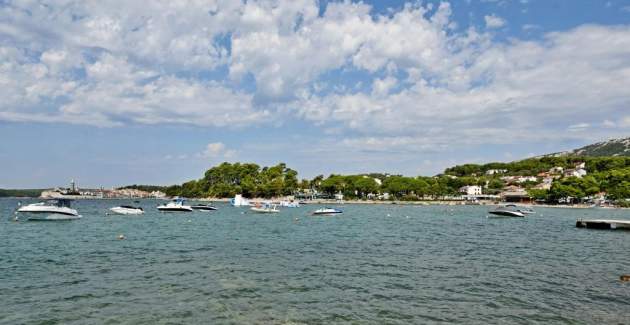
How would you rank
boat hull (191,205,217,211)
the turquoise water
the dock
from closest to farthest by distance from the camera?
the turquoise water
the dock
boat hull (191,205,217,211)

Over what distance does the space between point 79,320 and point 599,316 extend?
17987mm

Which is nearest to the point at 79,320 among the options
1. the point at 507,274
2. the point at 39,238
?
the point at 507,274

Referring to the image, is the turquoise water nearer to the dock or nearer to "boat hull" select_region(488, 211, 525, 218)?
the dock

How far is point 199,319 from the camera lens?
15664mm

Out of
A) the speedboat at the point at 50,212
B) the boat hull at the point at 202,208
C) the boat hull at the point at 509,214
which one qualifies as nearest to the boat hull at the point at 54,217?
the speedboat at the point at 50,212

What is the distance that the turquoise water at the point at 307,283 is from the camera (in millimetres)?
16391

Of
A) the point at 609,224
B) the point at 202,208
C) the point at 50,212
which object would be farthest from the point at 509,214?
the point at 50,212

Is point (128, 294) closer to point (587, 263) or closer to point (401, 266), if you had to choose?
point (401, 266)

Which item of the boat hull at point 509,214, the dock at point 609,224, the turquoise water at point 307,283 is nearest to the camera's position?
the turquoise water at point 307,283

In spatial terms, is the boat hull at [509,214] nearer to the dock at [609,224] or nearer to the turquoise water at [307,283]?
the dock at [609,224]

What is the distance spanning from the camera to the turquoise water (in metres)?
16.4

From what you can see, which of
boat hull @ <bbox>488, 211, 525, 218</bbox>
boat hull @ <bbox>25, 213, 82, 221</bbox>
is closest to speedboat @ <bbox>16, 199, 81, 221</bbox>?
boat hull @ <bbox>25, 213, 82, 221</bbox>

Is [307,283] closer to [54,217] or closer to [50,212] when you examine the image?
[54,217]

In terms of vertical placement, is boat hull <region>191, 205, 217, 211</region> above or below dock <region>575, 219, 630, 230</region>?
above
